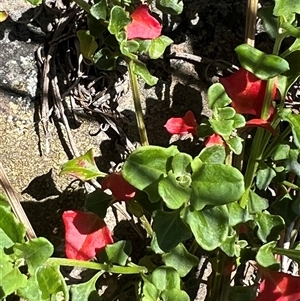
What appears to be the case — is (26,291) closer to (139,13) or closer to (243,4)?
(139,13)

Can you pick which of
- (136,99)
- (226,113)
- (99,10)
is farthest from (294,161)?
(99,10)

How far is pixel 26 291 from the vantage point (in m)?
0.86

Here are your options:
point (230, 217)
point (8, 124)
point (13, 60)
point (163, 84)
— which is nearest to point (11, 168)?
point (8, 124)

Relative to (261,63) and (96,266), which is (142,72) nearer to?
(261,63)

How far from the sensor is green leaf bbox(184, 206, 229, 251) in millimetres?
861

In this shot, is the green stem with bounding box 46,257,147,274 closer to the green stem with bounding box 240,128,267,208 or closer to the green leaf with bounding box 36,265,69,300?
the green leaf with bounding box 36,265,69,300

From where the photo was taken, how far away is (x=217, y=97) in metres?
0.96

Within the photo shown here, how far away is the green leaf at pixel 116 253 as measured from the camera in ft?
3.21

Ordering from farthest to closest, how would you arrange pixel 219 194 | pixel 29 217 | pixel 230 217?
pixel 29 217
pixel 230 217
pixel 219 194

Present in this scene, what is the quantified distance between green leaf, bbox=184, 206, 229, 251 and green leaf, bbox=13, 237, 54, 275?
0.17 meters

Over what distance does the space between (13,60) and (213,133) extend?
0.41m

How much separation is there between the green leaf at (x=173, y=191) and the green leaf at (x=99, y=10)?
0.85ft

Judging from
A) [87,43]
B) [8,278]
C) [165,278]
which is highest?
[87,43]

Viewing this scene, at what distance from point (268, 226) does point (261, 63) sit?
24 centimetres
